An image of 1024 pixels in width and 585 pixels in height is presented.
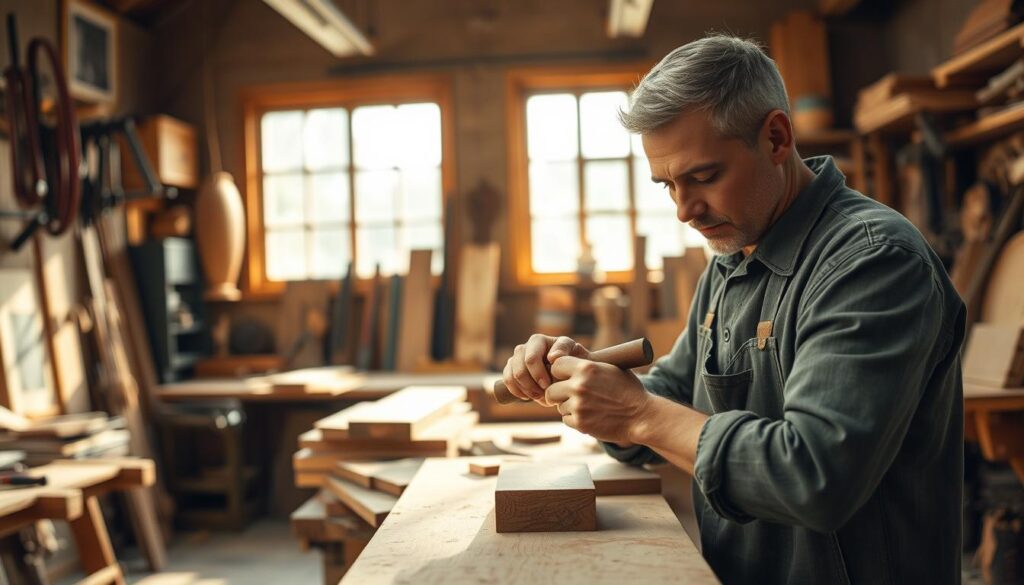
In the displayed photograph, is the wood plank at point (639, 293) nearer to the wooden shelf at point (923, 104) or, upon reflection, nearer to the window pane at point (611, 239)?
the window pane at point (611, 239)

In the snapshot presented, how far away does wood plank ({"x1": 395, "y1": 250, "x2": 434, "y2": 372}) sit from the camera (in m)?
5.70

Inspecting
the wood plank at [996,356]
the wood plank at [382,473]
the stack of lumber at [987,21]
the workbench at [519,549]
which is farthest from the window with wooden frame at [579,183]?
the workbench at [519,549]

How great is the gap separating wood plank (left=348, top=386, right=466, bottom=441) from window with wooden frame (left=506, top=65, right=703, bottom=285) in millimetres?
3040

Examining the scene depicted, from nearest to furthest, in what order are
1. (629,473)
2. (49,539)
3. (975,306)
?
(629,473) < (49,539) < (975,306)

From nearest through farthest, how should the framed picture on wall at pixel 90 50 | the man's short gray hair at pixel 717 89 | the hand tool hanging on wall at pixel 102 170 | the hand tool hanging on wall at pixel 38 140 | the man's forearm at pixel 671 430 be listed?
the man's forearm at pixel 671 430
the man's short gray hair at pixel 717 89
the hand tool hanging on wall at pixel 38 140
the hand tool hanging on wall at pixel 102 170
the framed picture on wall at pixel 90 50

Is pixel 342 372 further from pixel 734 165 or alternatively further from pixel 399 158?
pixel 734 165

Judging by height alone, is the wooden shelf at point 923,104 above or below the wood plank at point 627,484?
above

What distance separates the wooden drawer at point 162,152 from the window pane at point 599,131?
2705 mm

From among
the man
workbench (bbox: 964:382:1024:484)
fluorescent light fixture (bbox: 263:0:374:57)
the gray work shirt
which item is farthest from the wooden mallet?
fluorescent light fixture (bbox: 263:0:374:57)

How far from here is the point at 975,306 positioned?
165 inches

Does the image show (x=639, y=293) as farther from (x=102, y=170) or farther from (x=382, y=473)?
(x=382, y=473)

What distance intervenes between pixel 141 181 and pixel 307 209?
3.60ft

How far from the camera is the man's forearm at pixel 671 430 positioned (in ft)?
4.52

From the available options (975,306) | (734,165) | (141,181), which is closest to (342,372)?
(141,181)
